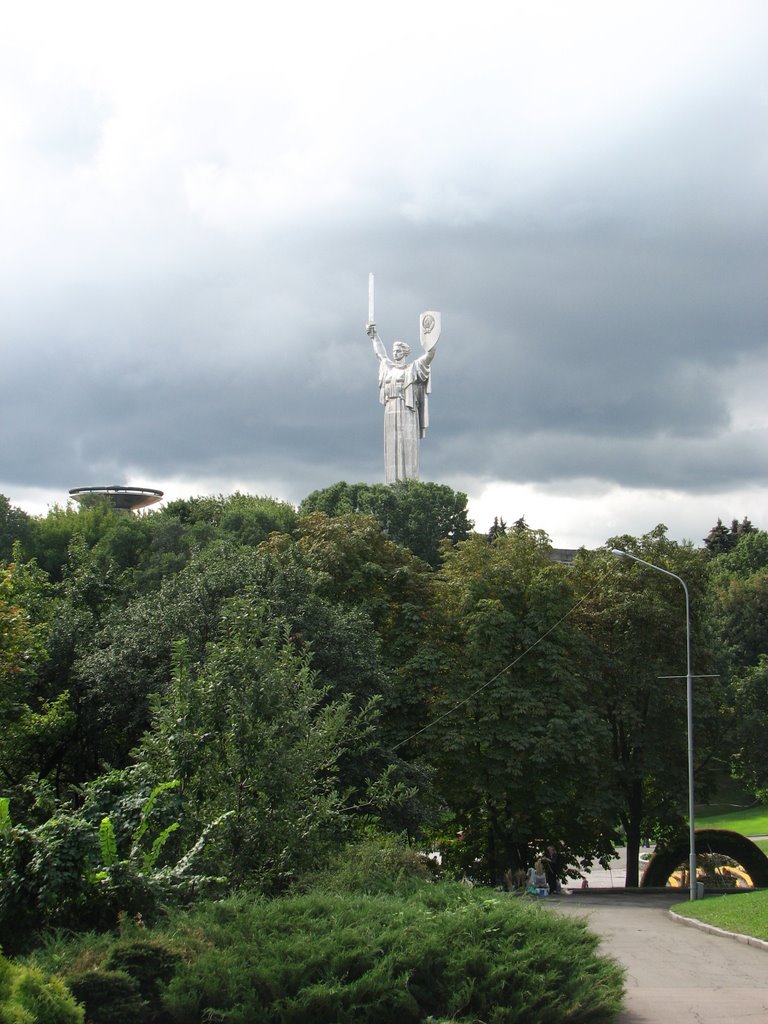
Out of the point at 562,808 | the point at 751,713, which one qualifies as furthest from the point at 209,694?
the point at 751,713

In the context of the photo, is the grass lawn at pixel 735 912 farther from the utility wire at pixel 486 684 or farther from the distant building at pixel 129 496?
the distant building at pixel 129 496

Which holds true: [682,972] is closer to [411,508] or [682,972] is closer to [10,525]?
[411,508]

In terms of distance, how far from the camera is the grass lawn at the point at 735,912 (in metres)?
19.6

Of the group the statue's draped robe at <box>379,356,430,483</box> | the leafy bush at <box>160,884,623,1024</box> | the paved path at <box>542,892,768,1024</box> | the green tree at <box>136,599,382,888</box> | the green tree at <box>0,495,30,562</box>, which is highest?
the statue's draped robe at <box>379,356,430,483</box>

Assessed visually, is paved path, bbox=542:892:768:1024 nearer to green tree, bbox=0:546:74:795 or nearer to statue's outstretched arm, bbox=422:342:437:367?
green tree, bbox=0:546:74:795

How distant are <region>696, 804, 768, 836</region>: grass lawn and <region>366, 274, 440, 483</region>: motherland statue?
26381 mm

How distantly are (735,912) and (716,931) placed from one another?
7.12 feet

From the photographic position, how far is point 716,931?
20391 millimetres

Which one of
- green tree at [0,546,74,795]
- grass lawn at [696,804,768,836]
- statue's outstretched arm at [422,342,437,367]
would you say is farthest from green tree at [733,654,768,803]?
statue's outstretched arm at [422,342,437,367]

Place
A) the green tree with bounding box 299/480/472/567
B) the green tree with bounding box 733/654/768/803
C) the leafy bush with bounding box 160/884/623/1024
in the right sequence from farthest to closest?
the green tree with bounding box 299/480/472/567 < the green tree with bounding box 733/654/768/803 < the leafy bush with bounding box 160/884/623/1024

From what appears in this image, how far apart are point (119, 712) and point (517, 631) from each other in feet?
44.1

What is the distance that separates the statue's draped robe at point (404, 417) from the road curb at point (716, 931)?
49.7 m

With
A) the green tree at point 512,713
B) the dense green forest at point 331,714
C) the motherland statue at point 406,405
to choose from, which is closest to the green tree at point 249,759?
the dense green forest at point 331,714

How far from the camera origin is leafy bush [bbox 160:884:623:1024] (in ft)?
32.1
